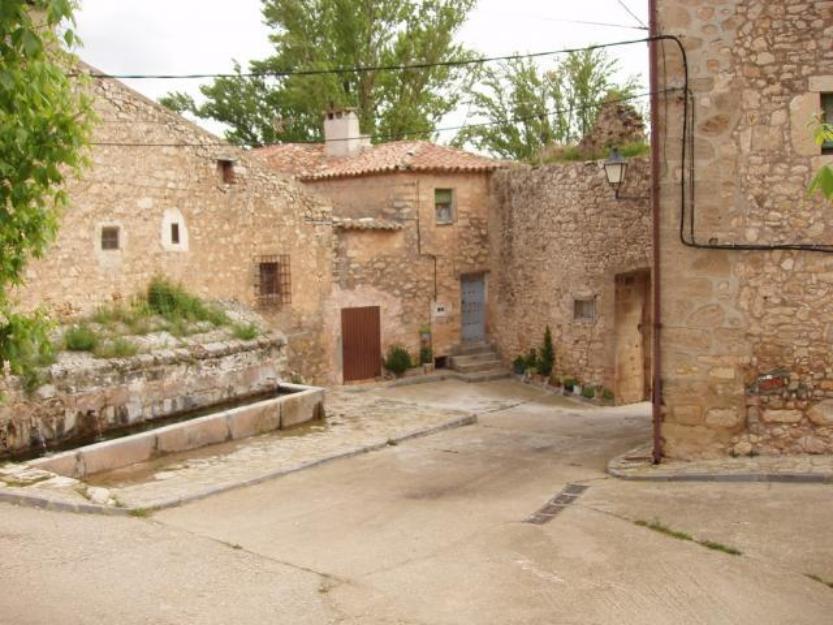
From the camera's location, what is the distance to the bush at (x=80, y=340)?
11242 millimetres

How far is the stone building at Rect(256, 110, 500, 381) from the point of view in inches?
694

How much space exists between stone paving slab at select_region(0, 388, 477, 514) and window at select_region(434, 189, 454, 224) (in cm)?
506

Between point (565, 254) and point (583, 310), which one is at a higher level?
point (565, 254)

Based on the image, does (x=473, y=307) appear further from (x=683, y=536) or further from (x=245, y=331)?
(x=683, y=536)

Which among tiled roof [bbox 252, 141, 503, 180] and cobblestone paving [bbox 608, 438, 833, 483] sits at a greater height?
tiled roof [bbox 252, 141, 503, 180]

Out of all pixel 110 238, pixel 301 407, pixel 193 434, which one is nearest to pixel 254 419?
pixel 301 407

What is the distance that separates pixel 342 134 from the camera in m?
21.0

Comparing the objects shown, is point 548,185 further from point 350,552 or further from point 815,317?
point 350,552

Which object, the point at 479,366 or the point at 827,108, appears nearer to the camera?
the point at 827,108

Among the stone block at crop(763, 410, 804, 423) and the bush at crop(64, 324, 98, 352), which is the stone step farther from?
the stone block at crop(763, 410, 804, 423)

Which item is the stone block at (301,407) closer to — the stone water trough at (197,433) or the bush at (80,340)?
the stone water trough at (197,433)

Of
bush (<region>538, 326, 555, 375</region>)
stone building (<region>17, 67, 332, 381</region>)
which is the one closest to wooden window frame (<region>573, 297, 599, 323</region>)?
bush (<region>538, 326, 555, 375</region>)

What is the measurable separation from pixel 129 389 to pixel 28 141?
696 cm

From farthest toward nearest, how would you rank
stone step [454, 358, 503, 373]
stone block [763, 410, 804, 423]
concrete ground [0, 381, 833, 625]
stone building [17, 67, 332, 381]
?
stone step [454, 358, 503, 373], stone building [17, 67, 332, 381], stone block [763, 410, 804, 423], concrete ground [0, 381, 833, 625]
